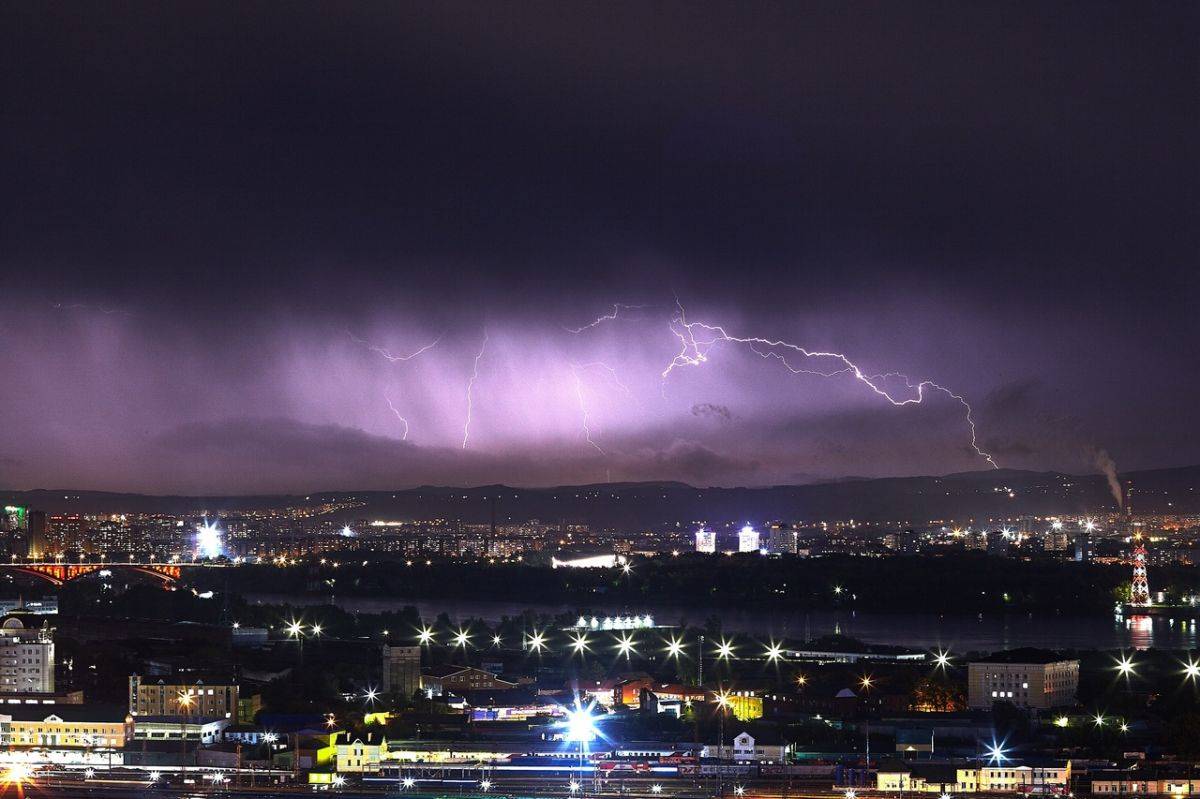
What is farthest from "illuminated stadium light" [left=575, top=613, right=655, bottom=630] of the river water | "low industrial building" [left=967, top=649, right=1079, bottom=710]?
"low industrial building" [left=967, top=649, right=1079, bottom=710]

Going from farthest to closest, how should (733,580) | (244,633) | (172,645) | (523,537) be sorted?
(523,537)
(733,580)
(244,633)
(172,645)

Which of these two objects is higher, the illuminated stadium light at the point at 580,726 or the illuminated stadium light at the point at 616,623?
the illuminated stadium light at the point at 616,623

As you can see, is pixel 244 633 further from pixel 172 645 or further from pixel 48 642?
pixel 48 642

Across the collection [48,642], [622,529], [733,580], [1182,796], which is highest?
[622,529]

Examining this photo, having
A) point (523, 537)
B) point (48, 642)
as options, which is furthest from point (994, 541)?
point (48, 642)

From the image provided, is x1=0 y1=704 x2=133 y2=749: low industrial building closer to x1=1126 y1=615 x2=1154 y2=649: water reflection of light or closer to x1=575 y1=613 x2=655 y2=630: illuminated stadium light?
x1=575 y1=613 x2=655 y2=630: illuminated stadium light

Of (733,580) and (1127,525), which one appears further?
(1127,525)

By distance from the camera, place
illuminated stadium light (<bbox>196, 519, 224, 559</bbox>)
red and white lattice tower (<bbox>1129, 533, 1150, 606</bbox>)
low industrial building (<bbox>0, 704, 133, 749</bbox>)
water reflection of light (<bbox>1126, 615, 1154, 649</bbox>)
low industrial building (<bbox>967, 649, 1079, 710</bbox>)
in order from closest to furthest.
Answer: low industrial building (<bbox>0, 704, 133, 749</bbox>) < low industrial building (<bbox>967, 649, 1079, 710</bbox>) < water reflection of light (<bbox>1126, 615, 1154, 649</bbox>) < red and white lattice tower (<bbox>1129, 533, 1150, 606</bbox>) < illuminated stadium light (<bbox>196, 519, 224, 559</bbox>)

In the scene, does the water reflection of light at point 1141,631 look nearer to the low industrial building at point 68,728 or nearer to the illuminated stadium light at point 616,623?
the illuminated stadium light at point 616,623

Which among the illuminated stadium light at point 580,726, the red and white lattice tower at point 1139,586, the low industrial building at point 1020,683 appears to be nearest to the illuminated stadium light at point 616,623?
the low industrial building at point 1020,683
